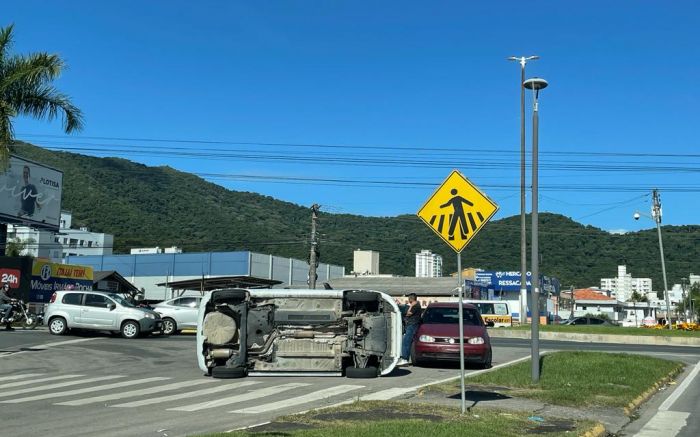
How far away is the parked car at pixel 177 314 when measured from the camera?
28.5 metres

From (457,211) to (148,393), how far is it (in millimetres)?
6255

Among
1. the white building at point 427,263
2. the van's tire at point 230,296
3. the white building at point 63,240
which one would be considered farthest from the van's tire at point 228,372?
the white building at point 63,240

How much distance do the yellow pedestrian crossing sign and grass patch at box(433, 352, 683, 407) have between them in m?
3.39

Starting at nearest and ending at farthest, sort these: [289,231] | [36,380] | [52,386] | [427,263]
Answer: [52,386] → [36,380] → [427,263] → [289,231]

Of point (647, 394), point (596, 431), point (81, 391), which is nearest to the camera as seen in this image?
point (596, 431)

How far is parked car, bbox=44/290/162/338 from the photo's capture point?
25.5 m

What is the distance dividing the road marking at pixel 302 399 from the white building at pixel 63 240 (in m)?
83.2

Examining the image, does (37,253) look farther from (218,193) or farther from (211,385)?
(211,385)

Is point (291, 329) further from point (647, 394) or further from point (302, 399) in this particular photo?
point (647, 394)

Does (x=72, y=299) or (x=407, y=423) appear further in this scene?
(x=72, y=299)

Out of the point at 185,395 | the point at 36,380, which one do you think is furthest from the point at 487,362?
the point at 36,380

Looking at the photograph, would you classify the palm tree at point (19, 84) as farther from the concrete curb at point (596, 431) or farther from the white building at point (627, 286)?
the white building at point (627, 286)

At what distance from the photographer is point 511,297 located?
81562 millimetres

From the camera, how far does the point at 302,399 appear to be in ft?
37.1
